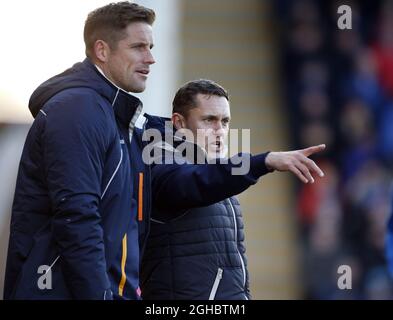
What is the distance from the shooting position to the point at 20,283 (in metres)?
3.25

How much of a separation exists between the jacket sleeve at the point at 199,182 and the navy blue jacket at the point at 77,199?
23cm

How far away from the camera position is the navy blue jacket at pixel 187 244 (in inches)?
146

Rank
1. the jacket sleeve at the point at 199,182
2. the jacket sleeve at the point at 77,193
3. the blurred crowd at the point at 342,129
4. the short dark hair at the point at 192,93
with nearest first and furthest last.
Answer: the jacket sleeve at the point at 77,193, the jacket sleeve at the point at 199,182, the short dark hair at the point at 192,93, the blurred crowd at the point at 342,129

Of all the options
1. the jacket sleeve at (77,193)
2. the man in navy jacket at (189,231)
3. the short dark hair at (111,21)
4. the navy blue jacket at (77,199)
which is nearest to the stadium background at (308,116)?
the man in navy jacket at (189,231)

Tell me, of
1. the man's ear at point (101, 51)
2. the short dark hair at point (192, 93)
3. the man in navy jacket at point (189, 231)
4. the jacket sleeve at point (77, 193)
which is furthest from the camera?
the short dark hair at point (192, 93)

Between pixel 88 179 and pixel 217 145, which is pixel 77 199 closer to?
pixel 88 179

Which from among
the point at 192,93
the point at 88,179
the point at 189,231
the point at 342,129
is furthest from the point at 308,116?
the point at 88,179

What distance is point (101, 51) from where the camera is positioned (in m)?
3.56

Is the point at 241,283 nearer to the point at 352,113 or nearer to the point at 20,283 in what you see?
the point at 20,283

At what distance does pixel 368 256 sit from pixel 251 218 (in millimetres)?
959

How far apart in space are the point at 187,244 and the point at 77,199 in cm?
67

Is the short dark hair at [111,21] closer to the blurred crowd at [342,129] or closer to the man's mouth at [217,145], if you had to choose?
the man's mouth at [217,145]

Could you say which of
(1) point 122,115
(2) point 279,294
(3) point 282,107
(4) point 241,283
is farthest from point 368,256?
(1) point 122,115

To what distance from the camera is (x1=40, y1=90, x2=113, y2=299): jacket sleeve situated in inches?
124
